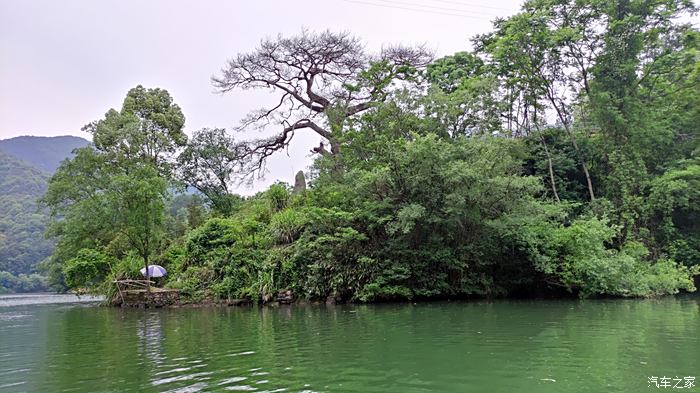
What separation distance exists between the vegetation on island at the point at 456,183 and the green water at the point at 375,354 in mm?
5130

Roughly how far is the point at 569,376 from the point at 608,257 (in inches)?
532

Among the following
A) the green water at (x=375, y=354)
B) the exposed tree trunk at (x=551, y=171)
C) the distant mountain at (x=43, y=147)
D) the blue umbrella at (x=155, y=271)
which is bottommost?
the green water at (x=375, y=354)

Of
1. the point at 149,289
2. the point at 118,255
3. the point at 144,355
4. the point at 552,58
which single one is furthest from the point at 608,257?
the point at 118,255

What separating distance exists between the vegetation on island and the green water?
5.13m

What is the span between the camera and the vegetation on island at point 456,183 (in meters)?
17.1

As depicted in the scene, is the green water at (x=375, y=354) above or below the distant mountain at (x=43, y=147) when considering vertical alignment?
below

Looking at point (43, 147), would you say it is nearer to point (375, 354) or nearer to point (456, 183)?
point (456, 183)

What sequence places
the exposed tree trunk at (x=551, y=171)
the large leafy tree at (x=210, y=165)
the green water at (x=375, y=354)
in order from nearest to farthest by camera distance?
1. the green water at (x=375, y=354)
2. the exposed tree trunk at (x=551, y=171)
3. the large leafy tree at (x=210, y=165)

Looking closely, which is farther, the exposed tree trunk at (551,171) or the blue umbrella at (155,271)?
the exposed tree trunk at (551,171)

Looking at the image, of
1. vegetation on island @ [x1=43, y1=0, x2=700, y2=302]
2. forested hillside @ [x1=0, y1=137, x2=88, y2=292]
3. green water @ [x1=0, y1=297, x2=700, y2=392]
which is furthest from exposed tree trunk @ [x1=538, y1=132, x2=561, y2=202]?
forested hillside @ [x1=0, y1=137, x2=88, y2=292]

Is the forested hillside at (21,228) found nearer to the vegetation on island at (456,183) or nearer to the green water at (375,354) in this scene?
the vegetation on island at (456,183)

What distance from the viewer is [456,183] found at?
16.2 metres

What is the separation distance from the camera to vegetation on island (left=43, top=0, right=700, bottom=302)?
56.1ft

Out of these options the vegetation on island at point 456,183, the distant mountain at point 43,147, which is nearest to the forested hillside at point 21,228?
the vegetation on island at point 456,183
